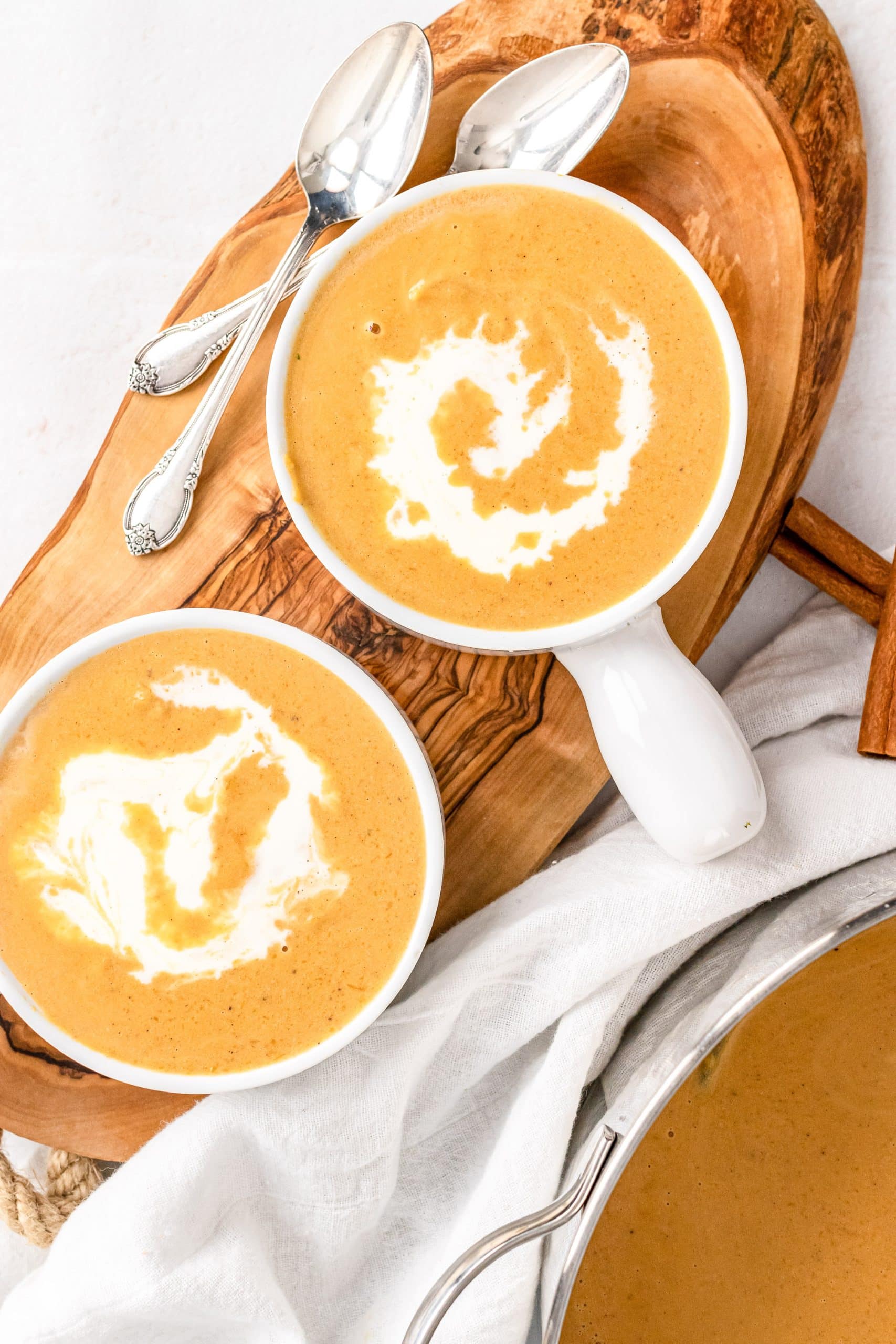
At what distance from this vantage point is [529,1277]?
1162 millimetres

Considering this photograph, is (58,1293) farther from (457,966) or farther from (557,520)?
(557,520)

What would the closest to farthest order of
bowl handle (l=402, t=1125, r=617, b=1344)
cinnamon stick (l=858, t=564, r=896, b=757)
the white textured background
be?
Answer: bowl handle (l=402, t=1125, r=617, b=1344) → cinnamon stick (l=858, t=564, r=896, b=757) → the white textured background

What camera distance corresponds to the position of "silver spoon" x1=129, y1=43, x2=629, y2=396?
3.90 ft

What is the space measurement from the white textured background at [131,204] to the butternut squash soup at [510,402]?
1.14 ft

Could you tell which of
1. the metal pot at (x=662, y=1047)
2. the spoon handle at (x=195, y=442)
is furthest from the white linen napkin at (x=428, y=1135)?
the spoon handle at (x=195, y=442)

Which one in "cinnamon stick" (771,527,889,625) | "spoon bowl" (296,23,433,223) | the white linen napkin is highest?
"spoon bowl" (296,23,433,223)

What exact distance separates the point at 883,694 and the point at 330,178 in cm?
95

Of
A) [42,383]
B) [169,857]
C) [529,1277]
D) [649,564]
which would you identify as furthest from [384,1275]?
[42,383]

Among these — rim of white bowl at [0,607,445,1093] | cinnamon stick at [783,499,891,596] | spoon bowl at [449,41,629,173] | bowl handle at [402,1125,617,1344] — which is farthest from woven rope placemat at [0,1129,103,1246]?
spoon bowl at [449,41,629,173]

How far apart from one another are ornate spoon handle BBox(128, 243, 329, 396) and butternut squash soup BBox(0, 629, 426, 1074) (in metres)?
0.33

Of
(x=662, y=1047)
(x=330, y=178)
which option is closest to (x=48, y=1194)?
(x=662, y=1047)

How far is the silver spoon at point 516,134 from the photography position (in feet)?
3.90

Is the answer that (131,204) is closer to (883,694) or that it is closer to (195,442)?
(195,442)

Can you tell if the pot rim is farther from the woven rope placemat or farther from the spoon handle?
the spoon handle
